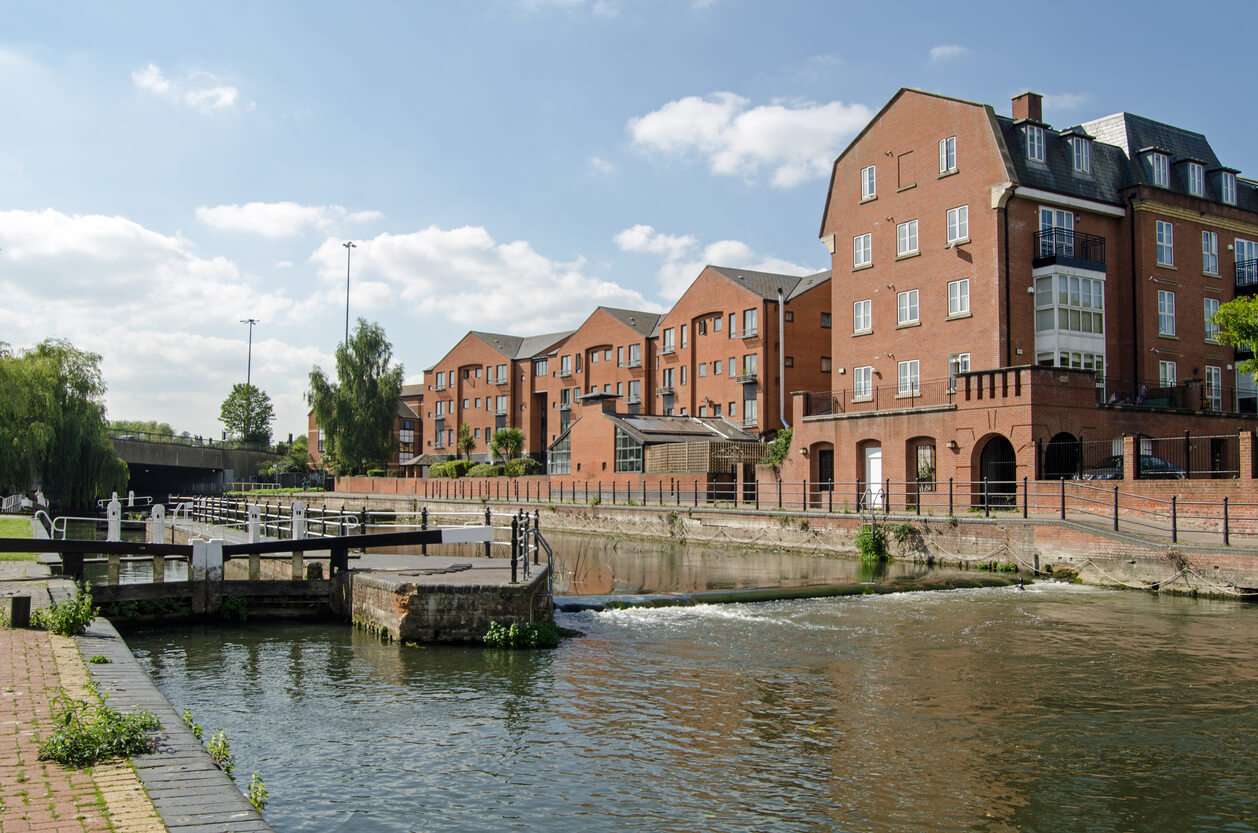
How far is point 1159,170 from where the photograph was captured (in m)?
39.0

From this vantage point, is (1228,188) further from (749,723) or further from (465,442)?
(465,442)

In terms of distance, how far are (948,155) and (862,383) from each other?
30.9ft

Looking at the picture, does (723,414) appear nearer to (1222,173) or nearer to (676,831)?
(1222,173)

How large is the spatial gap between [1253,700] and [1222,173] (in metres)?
35.2

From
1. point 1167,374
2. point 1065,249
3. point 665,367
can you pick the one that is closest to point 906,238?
point 1065,249

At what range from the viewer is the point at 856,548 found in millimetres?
30141

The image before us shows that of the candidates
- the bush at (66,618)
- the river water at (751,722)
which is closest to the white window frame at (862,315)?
the river water at (751,722)

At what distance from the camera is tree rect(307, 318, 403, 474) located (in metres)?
78.1

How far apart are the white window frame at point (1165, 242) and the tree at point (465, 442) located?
5418 centimetres

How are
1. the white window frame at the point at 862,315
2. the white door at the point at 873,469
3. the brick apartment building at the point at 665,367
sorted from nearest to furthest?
the white door at the point at 873,469, the white window frame at the point at 862,315, the brick apartment building at the point at 665,367

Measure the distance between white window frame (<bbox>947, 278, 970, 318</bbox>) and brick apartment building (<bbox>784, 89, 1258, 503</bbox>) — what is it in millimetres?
80

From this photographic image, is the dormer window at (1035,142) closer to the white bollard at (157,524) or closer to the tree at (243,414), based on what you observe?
the white bollard at (157,524)

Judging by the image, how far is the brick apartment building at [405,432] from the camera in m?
94.8

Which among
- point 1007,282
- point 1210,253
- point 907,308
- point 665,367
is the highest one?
point 1210,253
